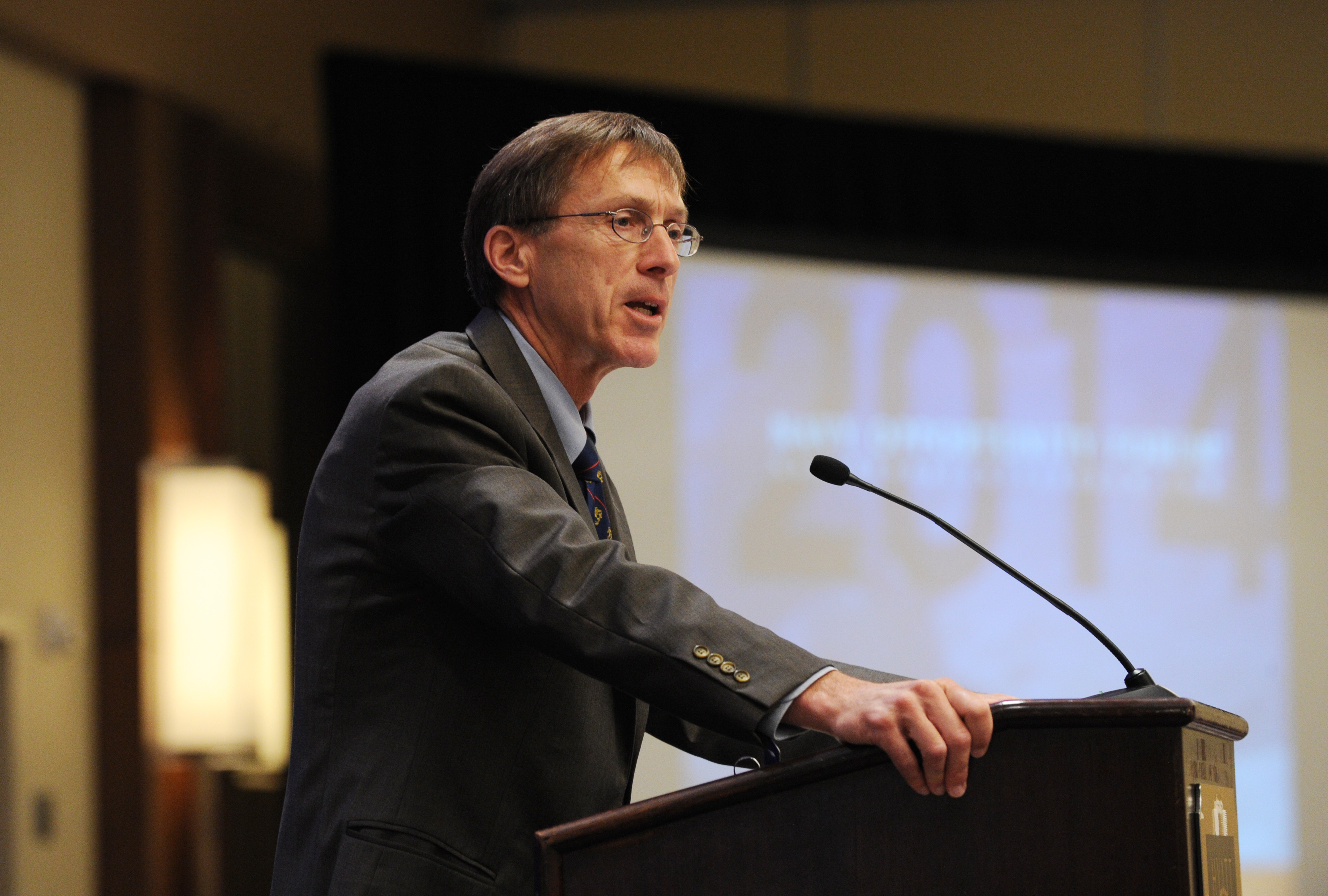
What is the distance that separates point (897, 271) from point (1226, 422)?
4.62ft

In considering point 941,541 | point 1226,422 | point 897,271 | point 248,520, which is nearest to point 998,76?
point 897,271

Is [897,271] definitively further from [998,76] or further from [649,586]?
[649,586]

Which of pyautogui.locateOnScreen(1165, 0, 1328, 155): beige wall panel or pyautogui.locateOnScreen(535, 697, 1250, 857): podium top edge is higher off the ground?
pyautogui.locateOnScreen(1165, 0, 1328, 155): beige wall panel

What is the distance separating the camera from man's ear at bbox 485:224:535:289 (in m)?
1.78

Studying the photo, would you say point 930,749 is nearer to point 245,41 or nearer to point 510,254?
point 510,254

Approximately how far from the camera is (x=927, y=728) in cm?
113

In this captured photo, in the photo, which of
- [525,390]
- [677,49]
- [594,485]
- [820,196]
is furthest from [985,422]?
[525,390]

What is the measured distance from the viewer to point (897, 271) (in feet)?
18.8

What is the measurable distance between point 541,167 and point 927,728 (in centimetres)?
92

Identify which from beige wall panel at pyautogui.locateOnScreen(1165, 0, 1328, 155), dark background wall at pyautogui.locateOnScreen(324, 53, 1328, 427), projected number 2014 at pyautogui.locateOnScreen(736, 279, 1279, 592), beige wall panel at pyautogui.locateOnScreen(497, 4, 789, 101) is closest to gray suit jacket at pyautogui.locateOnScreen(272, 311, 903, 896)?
dark background wall at pyautogui.locateOnScreen(324, 53, 1328, 427)

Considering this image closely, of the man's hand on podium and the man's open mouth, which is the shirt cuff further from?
the man's open mouth

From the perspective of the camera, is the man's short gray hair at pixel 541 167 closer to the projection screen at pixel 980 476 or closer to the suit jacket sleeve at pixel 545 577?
the suit jacket sleeve at pixel 545 577

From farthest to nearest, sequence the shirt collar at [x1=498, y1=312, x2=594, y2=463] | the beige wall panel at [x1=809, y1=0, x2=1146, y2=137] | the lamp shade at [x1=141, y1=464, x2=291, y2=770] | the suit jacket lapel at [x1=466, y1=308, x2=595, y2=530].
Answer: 1. the beige wall panel at [x1=809, y1=0, x2=1146, y2=137]
2. the lamp shade at [x1=141, y1=464, x2=291, y2=770]
3. the shirt collar at [x1=498, y1=312, x2=594, y2=463]
4. the suit jacket lapel at [x1=466, y1=308, x2=595, y2=530]

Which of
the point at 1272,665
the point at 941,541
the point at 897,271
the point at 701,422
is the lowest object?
the point at 1272,665
